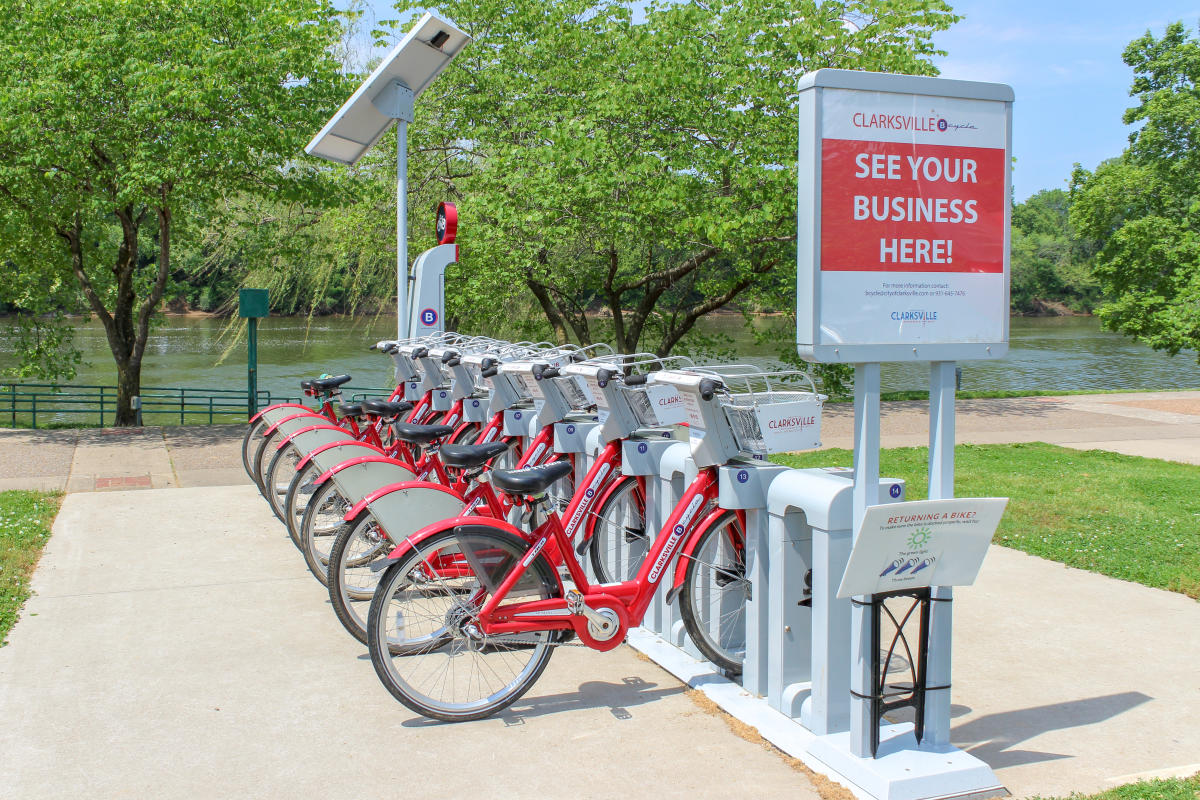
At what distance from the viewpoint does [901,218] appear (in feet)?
11.0

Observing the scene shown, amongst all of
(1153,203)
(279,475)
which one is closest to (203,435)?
(279,475)

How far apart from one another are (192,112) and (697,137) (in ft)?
22.2

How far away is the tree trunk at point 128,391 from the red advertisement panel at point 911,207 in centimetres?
1278

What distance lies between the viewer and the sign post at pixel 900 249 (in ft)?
10.7

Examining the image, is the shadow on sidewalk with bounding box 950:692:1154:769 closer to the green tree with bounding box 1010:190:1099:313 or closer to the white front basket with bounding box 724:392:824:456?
the white front basket with bounding box 724:392:824:456

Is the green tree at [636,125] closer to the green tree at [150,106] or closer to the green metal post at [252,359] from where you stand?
the green tree at [150,106]

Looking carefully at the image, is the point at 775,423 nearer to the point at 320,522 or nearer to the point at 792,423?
the point at 792,423

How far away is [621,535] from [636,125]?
35.0ft

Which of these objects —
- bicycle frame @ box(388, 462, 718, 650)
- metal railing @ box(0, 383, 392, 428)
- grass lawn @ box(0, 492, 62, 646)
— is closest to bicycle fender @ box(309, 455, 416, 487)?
bicycle frame @ box(388, 462, 718, 650)

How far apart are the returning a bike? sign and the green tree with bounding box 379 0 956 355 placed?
10104 millimetres

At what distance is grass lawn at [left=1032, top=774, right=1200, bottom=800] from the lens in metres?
3.20

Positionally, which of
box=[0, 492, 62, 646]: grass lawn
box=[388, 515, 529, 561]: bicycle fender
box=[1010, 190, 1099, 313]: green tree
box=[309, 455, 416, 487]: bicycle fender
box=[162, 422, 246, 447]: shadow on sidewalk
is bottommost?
box=[0, 492, 62, 646]: grass lawn

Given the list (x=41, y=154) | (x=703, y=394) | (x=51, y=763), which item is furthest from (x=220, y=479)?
(x=703, y=394)

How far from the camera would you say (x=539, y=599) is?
13.0 ft
